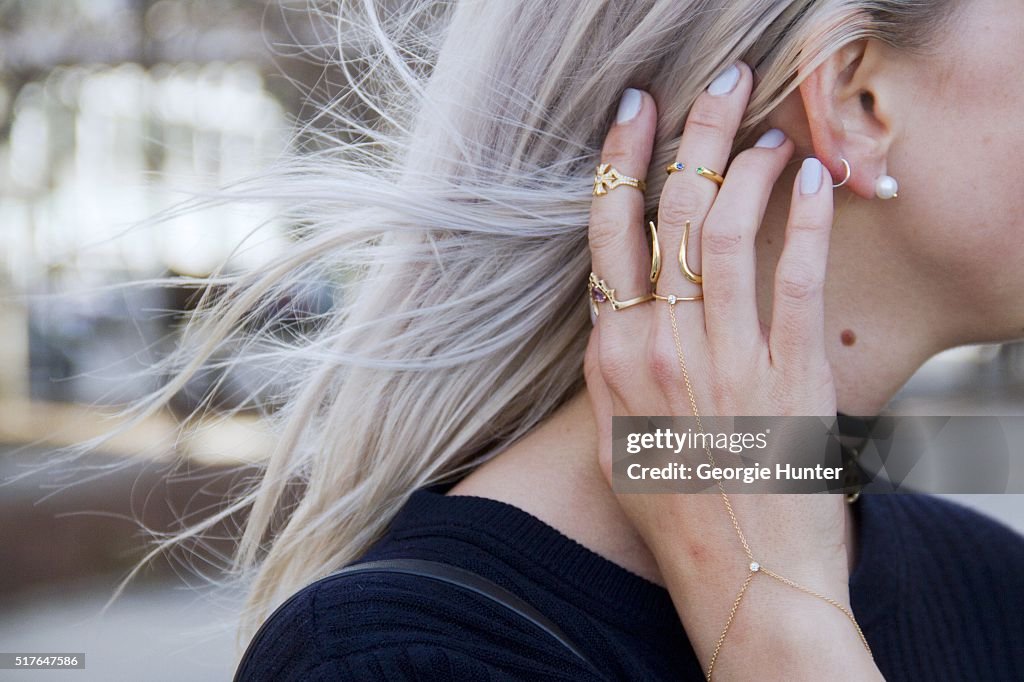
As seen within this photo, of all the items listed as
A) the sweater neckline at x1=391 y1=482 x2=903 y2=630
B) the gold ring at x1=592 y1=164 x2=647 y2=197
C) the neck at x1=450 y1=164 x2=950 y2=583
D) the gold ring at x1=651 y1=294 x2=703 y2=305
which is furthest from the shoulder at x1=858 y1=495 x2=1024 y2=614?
the gold ring at x1=592 y1=164 x2=647 y2=197

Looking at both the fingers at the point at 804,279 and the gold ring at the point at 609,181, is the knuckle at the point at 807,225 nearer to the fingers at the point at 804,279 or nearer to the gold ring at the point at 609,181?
the fingers at the point at 804,279

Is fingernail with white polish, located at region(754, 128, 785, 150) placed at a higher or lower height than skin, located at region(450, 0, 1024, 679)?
higher

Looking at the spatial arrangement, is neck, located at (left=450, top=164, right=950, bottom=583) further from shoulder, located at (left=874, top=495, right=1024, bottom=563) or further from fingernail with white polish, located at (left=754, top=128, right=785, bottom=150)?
shoulder, located at (left=874, top=495, right=1024, bottom=563)

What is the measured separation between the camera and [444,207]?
1.30 meters

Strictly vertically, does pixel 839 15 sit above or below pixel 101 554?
below

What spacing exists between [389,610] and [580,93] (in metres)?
0.73

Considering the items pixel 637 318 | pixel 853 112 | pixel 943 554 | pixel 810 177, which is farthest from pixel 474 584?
pixel 943 554

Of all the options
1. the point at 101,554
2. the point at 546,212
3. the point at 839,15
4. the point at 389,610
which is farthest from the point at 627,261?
the point at 101,554

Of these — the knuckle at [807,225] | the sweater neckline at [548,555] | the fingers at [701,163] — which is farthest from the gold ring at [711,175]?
the sweater neckline at [548,555]

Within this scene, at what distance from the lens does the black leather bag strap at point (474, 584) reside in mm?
1037

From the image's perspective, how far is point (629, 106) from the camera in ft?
4.05

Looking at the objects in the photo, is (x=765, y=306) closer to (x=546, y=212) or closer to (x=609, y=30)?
(x=546, y=212)

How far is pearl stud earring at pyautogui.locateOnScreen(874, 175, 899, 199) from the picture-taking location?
3.77ft

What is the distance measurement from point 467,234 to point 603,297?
249 millimetres
